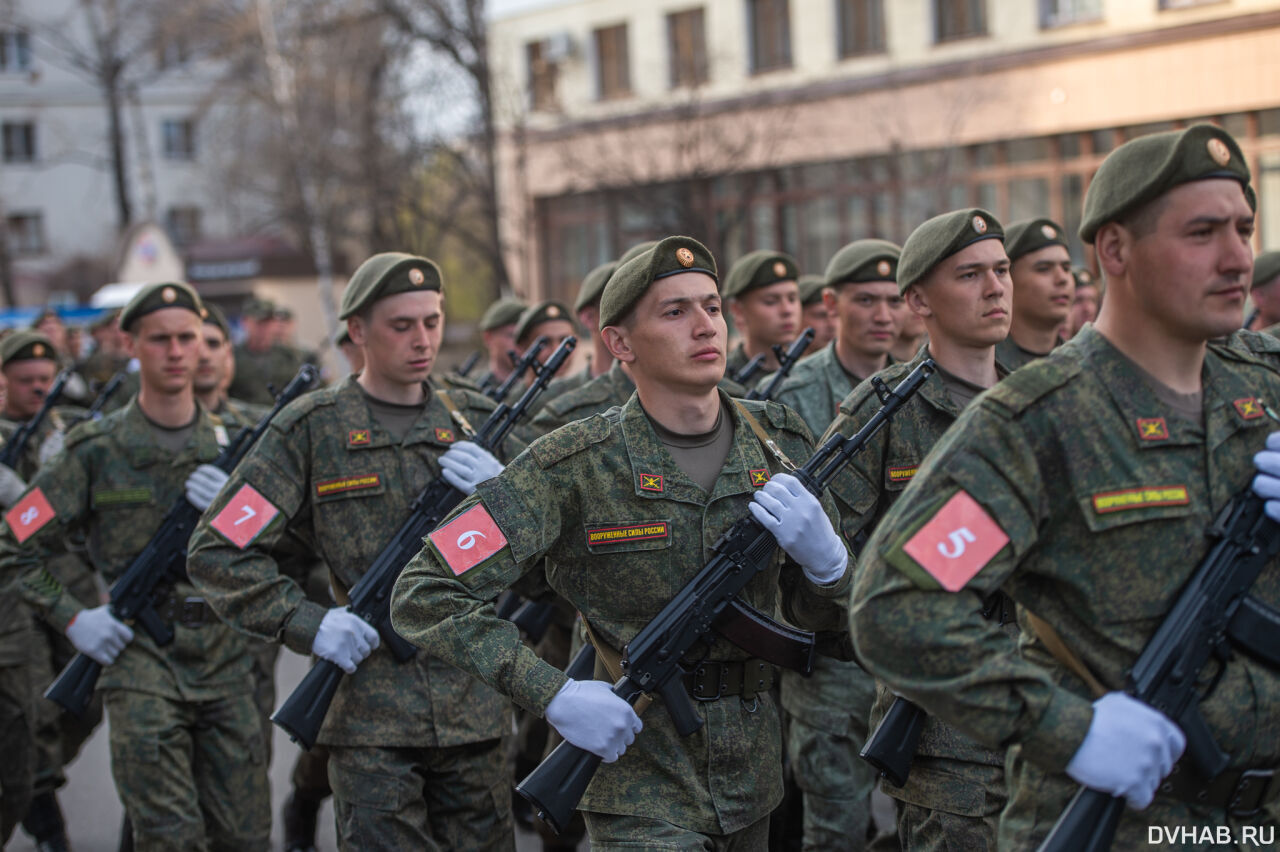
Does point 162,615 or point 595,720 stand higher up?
point 595,720

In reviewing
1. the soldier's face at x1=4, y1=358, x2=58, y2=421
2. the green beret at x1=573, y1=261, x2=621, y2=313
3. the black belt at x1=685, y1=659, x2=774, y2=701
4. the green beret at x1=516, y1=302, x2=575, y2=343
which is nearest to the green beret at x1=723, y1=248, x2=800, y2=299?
the green beret at x1=573, y1=261, x2=621, y2=313

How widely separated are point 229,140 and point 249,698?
25490mm

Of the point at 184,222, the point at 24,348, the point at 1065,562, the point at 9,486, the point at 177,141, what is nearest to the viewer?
the point at 1065,562

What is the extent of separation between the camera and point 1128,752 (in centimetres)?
237

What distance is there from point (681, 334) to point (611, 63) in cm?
2217

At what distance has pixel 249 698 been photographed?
5.39 meters

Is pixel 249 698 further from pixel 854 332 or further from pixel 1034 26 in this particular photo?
pixel 1034 26

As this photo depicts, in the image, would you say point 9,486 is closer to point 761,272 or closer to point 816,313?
point 761,272

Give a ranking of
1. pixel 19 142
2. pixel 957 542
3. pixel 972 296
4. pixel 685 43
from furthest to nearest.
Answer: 1. pixel 19 142
2. pixel 685 43
3. pixel 972 296
4. pixel 957 542

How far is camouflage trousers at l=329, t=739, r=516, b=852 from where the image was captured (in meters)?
4.30

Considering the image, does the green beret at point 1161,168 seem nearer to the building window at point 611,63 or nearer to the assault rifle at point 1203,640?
the assault rifle at point 1203,640

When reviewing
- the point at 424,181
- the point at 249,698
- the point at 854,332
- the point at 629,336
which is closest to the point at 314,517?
the point at 249,698

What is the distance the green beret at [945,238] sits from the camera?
4.26 m

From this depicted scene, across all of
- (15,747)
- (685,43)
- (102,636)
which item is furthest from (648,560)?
(685,43)
